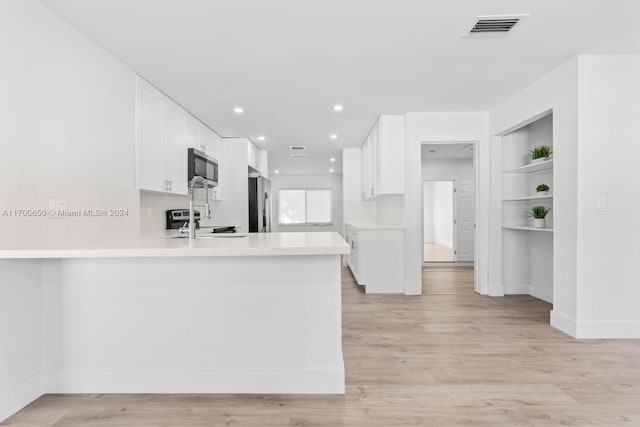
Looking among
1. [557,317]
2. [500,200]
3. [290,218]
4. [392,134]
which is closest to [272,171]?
[290,218]

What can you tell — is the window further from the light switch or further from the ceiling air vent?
the ceiling air vent

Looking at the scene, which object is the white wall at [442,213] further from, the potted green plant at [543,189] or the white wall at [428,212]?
the potted green plant at [543,189]

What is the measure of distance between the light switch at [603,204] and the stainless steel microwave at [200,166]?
397cm

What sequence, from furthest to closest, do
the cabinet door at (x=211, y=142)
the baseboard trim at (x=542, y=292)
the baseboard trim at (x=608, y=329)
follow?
the cabinet door at (x=211, y=142)
the baseboard trim at (x=542, y=292)
the baseboard trim at (x=608, y=329)

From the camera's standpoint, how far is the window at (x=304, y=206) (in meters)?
10.8

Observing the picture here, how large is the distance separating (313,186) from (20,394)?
9.08 m

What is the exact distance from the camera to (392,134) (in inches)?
186

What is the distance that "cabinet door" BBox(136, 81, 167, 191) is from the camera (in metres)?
3.22

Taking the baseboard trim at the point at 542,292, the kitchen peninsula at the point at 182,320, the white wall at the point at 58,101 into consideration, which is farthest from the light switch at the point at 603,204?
the white wall at the point at 58,101

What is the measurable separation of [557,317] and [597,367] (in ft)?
2.90

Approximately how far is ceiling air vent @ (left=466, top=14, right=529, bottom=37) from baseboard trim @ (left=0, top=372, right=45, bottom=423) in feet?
11.2

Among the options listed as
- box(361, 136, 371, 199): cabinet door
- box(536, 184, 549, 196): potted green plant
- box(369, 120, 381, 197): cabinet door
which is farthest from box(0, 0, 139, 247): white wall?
box(536, 184, 549, 196): potted green plant

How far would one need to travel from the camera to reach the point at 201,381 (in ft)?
6.91

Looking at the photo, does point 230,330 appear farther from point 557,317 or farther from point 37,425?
point 557,317
